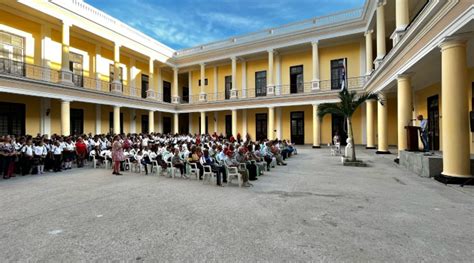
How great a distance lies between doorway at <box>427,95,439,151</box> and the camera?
1418 cm

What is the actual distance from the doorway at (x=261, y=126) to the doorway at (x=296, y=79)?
3.98 m

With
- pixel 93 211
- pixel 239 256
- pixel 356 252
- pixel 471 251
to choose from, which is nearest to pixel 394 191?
pixel 471 251

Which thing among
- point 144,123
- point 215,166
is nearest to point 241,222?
point 215,166

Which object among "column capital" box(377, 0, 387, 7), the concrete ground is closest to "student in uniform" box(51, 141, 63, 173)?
the concrete ground

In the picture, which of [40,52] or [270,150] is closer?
[270,150]

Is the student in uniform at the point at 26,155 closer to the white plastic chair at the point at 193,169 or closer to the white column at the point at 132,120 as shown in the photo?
the white plastic chair at the point at 193,169

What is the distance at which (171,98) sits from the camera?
2883 centimetres

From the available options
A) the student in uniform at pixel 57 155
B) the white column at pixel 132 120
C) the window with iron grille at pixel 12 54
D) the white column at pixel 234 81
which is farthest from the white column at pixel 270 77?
the window with iron grille at pixel 12 54

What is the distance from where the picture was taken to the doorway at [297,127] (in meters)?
24.3

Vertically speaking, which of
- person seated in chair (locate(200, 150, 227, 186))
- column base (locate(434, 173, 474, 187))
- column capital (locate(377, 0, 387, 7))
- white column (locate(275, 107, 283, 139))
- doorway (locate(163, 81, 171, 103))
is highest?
column capital (locate(377, 0, 387, 7))

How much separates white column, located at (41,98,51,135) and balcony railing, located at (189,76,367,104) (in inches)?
516

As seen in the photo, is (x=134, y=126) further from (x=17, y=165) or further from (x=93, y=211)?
(x=93, y=211)

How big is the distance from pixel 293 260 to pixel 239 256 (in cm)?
68

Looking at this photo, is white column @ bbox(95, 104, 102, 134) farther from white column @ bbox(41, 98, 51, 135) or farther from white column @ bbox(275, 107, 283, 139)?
white column @ bbox(275, 107, 283, 139)
